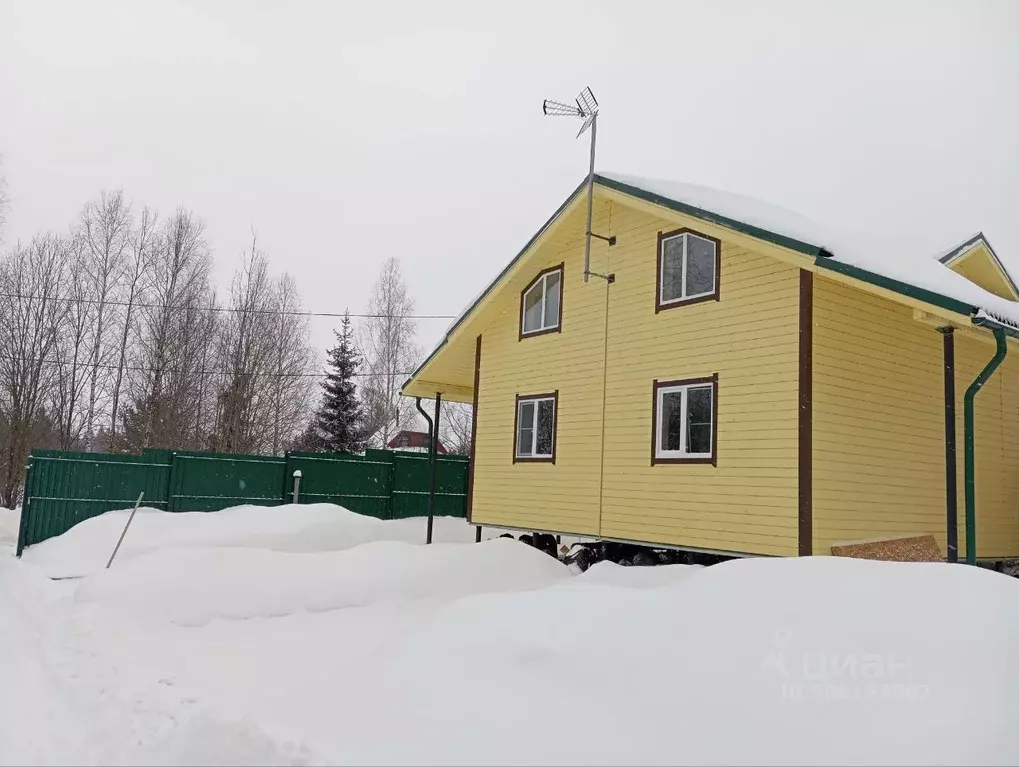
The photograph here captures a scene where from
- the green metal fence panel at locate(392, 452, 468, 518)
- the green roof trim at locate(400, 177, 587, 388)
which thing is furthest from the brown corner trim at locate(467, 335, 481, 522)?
the green metal fence panel at locate(392, 452, 468, 518)

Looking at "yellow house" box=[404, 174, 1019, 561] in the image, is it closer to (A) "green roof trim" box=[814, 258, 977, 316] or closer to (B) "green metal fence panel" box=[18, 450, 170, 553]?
(A) "green roof trim" box=[814, 258, 977, 316]

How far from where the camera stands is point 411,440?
42.2 meters

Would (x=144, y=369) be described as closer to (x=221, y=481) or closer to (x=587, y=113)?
(x=221, y=481)

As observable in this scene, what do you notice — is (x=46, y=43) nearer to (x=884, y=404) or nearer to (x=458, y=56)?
(x=458, y=56)

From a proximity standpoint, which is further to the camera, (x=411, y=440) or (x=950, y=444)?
(x=411, y=440)

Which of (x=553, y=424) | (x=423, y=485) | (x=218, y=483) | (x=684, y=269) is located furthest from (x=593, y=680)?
(x=423, y=485)

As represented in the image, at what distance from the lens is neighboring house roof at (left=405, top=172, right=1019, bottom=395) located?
7828mm

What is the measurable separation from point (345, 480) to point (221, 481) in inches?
117

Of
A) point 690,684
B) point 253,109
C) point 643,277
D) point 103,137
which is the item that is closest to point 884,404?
point 643,277

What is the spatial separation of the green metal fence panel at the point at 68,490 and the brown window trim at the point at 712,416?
1052cm

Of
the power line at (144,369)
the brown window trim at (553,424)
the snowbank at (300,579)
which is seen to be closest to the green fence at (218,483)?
the snowbank at (300,579)

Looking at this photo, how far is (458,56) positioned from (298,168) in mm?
20387

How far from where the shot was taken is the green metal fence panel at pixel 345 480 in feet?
58.4

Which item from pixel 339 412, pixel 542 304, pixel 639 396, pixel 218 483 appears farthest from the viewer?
pixel 339 412
